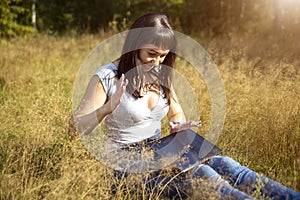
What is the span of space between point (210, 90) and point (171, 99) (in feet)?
4.72

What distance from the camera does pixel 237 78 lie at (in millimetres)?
3857

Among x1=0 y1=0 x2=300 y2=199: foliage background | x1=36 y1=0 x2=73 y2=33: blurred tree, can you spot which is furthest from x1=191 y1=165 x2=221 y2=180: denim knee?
x1=36 y1=0 x2=73 y2=33: blurred tree

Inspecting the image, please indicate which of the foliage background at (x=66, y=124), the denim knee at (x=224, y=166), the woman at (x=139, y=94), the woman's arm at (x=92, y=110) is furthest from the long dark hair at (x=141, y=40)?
the denim knee at (x=224, y=166)

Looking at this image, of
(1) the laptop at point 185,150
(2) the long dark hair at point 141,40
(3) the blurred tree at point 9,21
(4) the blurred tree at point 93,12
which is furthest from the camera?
(4) the blurred tree at point 93,12

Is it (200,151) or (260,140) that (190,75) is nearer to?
(260,140)

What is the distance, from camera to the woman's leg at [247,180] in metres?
1.89

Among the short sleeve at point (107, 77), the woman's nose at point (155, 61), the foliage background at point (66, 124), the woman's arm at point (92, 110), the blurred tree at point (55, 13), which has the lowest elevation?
the blurred tree at point (55, 13)

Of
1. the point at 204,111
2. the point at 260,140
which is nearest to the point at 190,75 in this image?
the point at 204,111

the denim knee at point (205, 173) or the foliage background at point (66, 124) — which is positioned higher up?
the denim knee at point (205, 173)

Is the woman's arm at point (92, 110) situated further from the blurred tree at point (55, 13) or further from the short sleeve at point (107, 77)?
the blurred tree at point (55, 13)

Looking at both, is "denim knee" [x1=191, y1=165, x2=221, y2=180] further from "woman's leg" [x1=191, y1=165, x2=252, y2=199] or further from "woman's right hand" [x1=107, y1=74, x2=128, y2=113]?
"woman's right hand" [x1=107, y1=74, x2=128, y2=113]

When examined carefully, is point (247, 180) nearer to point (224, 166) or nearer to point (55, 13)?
point (224, 166)

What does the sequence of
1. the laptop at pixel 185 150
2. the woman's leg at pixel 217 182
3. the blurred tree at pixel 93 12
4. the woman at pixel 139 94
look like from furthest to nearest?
1. the blurred tree at pixel 93 12
2. the woman at pixel 139 94
3. the laptop at pixel 185 150
4. the woman's leg at pixel 217 182

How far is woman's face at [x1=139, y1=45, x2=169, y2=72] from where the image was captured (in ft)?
7.71
